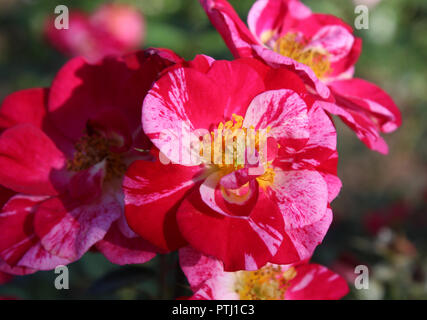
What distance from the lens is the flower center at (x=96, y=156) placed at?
0.80 metres

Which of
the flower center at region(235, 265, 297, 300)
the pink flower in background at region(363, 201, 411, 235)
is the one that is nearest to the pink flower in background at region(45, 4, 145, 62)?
the pink flower in background at region(363, 201, 411, 235)

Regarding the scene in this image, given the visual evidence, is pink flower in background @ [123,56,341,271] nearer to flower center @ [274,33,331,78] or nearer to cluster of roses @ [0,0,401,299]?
cluster of roses @ [0,0,401,299]

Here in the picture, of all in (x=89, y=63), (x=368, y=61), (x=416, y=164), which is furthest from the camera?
(x=368, y=61)

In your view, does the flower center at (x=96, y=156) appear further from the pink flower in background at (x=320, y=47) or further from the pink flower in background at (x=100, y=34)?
A: the pink flower in background at (x=100, y=34)

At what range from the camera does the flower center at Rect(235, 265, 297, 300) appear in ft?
2.80

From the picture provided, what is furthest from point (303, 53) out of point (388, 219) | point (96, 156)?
point (388, 219)

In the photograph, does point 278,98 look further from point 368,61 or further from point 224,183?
point 368,61

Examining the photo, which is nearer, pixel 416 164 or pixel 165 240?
pixel 165 240

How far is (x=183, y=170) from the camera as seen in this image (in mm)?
694

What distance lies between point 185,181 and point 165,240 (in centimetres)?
9

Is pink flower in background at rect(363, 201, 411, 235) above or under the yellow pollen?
under

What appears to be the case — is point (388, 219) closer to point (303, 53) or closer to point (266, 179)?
point (303, 53)

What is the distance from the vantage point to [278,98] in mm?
701
